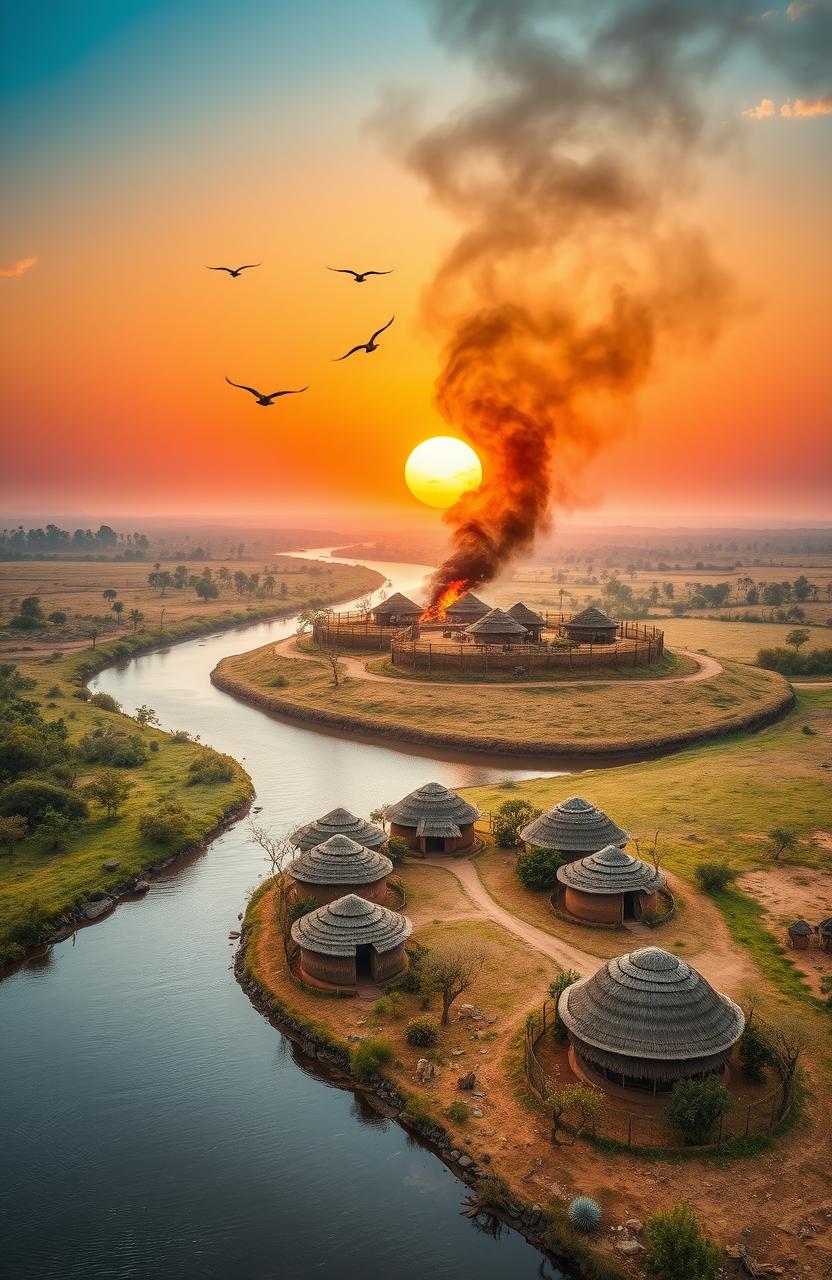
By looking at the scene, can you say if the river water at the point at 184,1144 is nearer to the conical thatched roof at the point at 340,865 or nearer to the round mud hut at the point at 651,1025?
the conical thatched roof at the point at 340,865

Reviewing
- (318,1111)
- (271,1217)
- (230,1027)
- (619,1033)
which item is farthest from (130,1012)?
(619,1033)

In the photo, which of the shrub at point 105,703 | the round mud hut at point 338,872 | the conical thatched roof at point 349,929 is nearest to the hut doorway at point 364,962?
the conical thatched roof at point 349,929

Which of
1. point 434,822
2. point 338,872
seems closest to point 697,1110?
point 338,872

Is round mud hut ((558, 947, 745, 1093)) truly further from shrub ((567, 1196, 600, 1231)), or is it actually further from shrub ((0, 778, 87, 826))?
shrub ((0, 778, 87, 826))

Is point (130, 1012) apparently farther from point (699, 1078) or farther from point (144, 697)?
point (144, 697)

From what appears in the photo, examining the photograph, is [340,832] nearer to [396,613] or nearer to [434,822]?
[434,822]

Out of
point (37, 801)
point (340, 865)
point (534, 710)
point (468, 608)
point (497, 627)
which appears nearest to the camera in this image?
point (340, 865)
